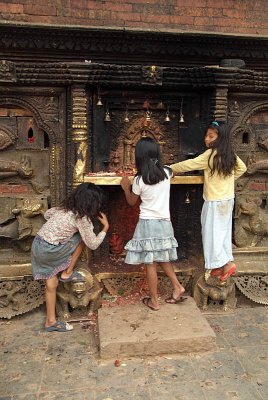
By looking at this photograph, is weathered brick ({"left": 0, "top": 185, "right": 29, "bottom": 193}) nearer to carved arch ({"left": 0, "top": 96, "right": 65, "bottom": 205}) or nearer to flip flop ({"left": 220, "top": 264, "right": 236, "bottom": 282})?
carved arch ({"left": 0, "top": 96, "right": 65, "bottom": 205})

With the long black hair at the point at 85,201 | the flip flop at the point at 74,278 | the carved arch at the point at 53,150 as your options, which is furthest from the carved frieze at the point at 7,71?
the flip flop at the point at 74,278

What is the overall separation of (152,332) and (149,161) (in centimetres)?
162

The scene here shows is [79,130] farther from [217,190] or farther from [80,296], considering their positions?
[80,296]

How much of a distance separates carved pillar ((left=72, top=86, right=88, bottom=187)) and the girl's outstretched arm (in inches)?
17.8

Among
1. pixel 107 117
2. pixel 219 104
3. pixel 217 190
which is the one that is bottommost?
pixel 217 190

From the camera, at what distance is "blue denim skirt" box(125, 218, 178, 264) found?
406cm

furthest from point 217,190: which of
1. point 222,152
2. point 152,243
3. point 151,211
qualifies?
point 152,243

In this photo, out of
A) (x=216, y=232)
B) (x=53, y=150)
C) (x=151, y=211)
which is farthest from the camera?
(x=53, y=150)

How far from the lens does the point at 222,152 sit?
4.13 meters

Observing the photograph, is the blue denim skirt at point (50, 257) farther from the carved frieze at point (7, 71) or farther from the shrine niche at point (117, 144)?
the carved frieze at point (7, 71)

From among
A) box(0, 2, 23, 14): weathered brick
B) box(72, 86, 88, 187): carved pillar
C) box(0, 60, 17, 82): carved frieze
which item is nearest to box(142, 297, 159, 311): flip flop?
box(72, 86, 88, 187): carved pillar

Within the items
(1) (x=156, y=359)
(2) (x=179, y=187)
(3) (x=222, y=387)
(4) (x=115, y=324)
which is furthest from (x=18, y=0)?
(3) (x=222, y=387)

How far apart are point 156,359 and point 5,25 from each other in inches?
143

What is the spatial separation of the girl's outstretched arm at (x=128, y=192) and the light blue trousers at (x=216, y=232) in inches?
31.3
